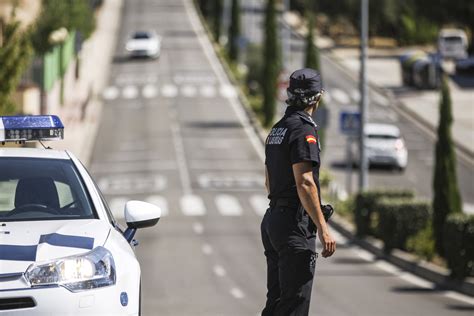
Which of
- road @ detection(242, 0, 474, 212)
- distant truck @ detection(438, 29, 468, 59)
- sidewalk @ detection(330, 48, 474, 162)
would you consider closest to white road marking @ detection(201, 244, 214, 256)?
road @ detection(242, 0, 474, 212)

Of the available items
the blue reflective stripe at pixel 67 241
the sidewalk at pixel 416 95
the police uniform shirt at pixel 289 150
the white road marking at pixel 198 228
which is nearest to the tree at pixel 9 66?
the white road marking at pixel 198 228

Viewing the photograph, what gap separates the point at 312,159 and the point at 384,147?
4460 cm

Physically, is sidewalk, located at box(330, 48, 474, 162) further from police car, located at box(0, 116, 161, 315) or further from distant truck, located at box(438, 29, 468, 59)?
police car, located at box(0, 116, 161, 315)

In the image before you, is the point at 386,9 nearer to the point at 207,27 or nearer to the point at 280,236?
the point at 207,27

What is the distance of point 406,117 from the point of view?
7025 centimetres

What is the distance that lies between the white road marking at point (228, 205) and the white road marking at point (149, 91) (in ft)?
93.4

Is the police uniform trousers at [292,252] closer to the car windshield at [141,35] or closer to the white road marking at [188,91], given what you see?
the white road marking at [188,91]

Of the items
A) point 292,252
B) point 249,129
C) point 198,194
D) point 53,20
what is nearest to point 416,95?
point 249,129

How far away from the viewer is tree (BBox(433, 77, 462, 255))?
28922 mm

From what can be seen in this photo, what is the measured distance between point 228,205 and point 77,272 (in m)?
34.5

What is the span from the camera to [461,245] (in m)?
24.2

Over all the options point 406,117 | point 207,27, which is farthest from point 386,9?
point 406,117

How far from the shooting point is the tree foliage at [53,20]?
5397 cm

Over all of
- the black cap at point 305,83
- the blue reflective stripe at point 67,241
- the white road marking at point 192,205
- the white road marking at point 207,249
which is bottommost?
the white road marking at point 192,205
